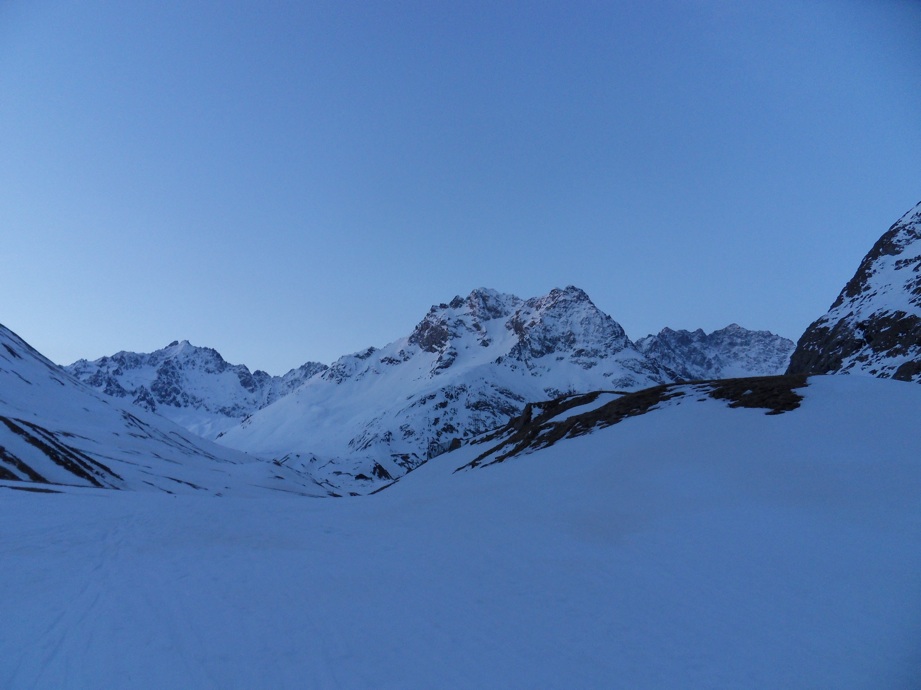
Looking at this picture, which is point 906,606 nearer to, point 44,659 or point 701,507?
point 701,507

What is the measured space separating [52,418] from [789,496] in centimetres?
10550

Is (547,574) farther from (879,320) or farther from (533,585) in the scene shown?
(879,320)

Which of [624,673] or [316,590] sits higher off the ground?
[624,673]

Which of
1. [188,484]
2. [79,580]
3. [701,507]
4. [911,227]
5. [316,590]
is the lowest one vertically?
[188,484]

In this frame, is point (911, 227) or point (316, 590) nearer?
point (316, 590)

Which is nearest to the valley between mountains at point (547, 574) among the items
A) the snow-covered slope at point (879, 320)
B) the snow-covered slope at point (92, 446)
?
the snow-covered slope at point (92, 446)

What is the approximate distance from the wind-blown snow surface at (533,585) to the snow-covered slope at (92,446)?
2463cm

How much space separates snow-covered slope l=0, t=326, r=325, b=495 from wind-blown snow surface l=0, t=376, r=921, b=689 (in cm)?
2463

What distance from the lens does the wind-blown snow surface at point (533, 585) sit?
23.7 ft

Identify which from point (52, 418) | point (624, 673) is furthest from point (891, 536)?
point (52, 418)

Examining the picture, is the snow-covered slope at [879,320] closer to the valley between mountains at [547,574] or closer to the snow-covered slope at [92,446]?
the valley between mountains at [547,574]

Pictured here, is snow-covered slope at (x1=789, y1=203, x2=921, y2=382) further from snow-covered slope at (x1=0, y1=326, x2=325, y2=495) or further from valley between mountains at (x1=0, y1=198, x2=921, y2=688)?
snow-covered slope at (x1=0, y1=326, x2=325, y2=495)

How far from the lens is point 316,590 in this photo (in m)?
10.4

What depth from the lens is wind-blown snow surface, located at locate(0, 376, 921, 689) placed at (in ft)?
23.7
